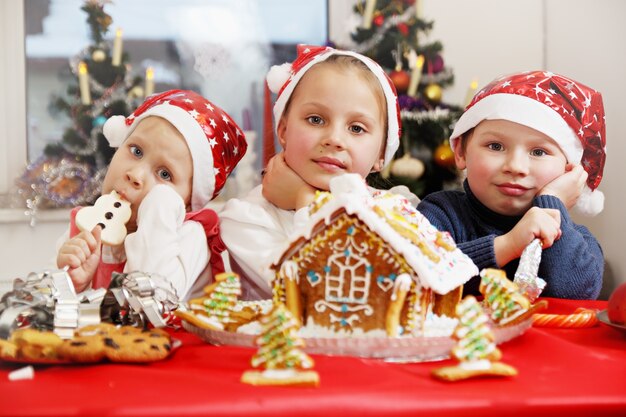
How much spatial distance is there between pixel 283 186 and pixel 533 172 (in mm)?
507

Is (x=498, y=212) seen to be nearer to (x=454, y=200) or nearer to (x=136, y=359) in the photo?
(x=454, y=200)

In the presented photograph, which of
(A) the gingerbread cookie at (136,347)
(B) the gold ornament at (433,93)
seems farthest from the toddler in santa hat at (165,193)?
(B) the gold ornament at (433,93)

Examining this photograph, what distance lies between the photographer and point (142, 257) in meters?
1.25

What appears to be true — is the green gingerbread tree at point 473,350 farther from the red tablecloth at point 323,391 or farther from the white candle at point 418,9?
the white candle at point 418,9

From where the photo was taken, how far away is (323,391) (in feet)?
2.04

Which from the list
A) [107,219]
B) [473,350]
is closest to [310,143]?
[107,219]

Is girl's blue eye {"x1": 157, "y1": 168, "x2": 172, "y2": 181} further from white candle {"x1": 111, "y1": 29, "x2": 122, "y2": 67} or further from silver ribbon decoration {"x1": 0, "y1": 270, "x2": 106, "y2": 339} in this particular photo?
white candle {"x1": 111, "y1": 29, "x2": 122, "y2": 67}

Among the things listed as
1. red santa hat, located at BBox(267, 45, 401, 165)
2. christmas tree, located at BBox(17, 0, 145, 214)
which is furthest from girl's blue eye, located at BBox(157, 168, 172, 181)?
christmas tree, located at BBox(17, 0, 145, 214)

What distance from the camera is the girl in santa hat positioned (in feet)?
4.10

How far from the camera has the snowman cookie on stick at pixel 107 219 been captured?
1278 mm

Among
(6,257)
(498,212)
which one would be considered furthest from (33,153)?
(498,212)

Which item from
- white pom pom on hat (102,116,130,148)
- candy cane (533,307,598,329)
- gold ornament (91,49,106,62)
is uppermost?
gold ornament (91,49,106,62)

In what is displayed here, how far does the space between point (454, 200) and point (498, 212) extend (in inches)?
4.3

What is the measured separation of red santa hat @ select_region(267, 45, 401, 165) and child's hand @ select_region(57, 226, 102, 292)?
1.48ft
